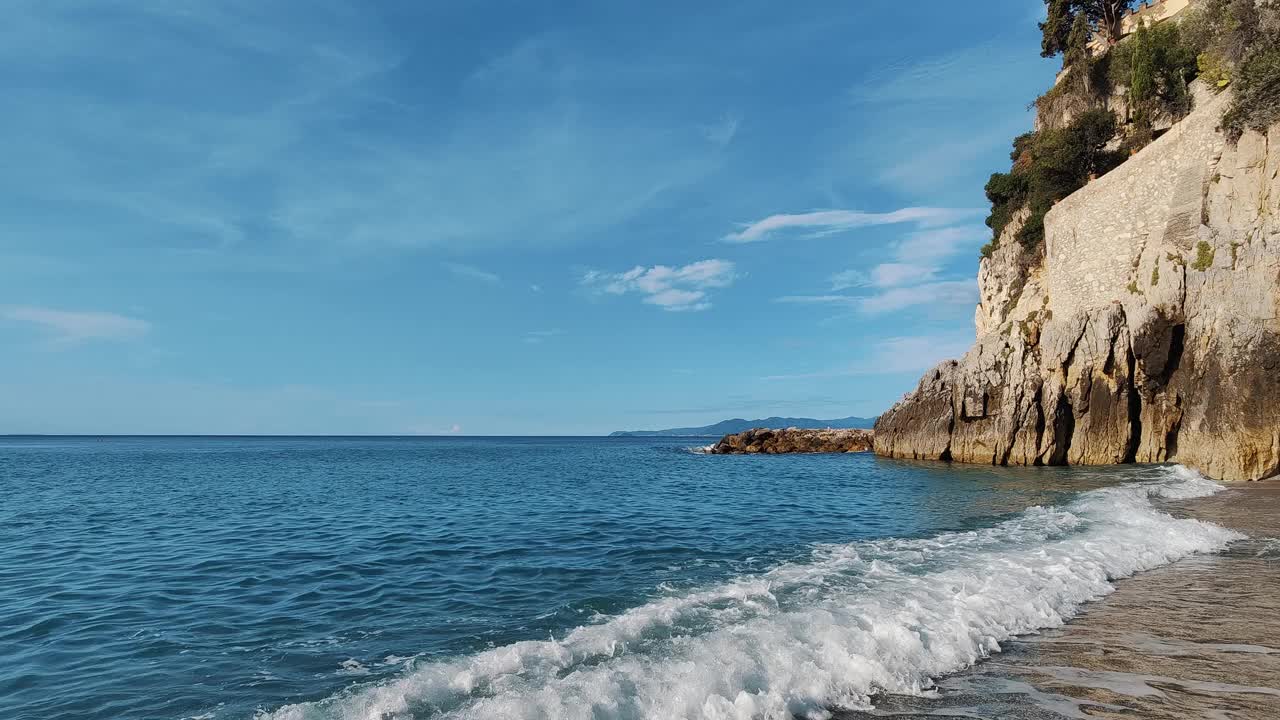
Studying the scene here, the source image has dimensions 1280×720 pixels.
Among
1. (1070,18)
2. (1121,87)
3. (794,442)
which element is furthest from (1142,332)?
(794,442)

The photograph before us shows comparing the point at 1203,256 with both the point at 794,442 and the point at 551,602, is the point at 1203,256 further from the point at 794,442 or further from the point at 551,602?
the point at 794,442

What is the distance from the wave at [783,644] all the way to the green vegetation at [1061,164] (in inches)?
1233

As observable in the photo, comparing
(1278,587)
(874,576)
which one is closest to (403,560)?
(874,576)

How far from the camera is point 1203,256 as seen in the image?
23.3 metres

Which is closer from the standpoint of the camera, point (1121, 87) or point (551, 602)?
point (551, 602)

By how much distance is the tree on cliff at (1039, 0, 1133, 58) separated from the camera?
4466 cm

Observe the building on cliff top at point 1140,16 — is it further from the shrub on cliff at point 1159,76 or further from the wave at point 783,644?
the wave at point 783,644

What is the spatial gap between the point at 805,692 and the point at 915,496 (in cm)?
1728

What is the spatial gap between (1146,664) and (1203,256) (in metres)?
23.8

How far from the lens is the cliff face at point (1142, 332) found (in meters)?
20.3

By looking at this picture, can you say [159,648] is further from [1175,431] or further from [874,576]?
[1175,431]

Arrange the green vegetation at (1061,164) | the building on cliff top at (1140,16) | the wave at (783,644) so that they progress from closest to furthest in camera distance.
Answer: the wave at (783,644) → the green vegetation at (1061,164) → the building on cliff top at (1140,16)

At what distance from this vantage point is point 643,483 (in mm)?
31391

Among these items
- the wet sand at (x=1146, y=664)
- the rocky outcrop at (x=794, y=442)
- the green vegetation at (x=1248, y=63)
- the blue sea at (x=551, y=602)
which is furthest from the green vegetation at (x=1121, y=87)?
the rocky outcrop at (x=794, y=442)
